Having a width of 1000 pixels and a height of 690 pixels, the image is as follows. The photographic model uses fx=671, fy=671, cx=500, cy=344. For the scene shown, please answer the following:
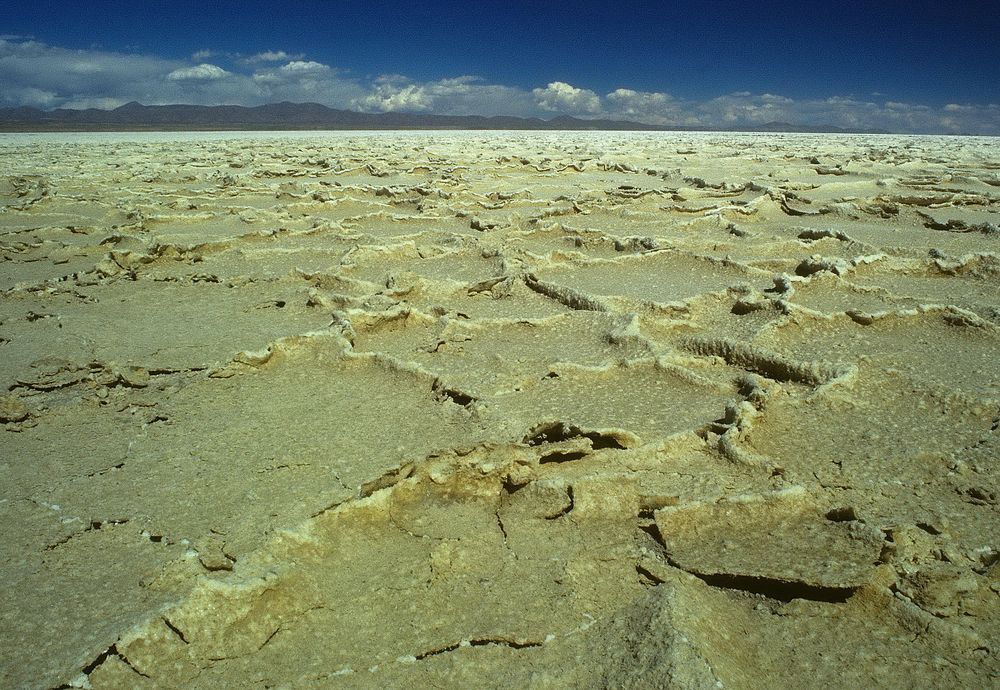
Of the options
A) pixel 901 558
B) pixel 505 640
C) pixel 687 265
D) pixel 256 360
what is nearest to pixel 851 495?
pixel 901 558

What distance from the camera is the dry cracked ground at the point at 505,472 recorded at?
139 cm

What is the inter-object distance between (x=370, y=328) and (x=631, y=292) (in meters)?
1.59

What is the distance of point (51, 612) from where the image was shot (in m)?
1.45

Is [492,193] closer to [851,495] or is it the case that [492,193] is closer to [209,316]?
[209,316]

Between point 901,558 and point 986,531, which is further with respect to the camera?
point 986,531

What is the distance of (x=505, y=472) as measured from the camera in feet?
6.59

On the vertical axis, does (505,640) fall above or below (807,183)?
below

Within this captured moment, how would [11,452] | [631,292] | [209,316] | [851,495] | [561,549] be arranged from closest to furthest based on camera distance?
[561,549]
[851,495]
[11,452]
[209,316]
[631,292]

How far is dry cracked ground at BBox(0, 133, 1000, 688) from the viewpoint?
1.39 meters

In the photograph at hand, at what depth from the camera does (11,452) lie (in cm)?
215

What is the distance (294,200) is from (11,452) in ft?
20.6

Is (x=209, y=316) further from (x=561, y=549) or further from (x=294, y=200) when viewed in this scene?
(x=294, y=200)

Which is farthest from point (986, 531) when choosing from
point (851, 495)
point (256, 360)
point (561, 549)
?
point (256, 360)

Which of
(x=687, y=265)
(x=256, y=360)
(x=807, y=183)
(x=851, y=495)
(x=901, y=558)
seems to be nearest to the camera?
(x=901, y=558)
